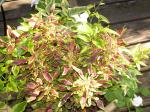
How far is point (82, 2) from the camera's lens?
172 inches

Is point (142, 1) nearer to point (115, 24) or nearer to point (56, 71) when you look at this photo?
point (115, 24)

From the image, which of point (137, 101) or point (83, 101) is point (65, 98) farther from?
point (137, 101)

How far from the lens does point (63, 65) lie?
2904 millimetres

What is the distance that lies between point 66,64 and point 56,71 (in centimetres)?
9

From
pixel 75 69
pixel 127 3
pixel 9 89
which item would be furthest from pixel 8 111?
pixel 127 3

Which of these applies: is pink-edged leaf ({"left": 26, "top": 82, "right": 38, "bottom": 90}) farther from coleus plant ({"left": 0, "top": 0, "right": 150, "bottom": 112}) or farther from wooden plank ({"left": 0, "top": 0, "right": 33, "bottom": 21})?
wooden plank ({"left": 0, "top": 0, "right": 33, "bottom": 21})

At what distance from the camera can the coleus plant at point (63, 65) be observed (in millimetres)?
2838

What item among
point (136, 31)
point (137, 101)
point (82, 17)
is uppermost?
point (82, 17)

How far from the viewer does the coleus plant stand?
9.31ft

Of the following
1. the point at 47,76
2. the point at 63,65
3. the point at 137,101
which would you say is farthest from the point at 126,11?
the point at 47,76

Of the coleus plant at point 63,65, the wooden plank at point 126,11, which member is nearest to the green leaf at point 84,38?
the coleus plant at point 63,65

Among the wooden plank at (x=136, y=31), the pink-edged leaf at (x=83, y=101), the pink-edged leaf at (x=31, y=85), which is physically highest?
the wooden plank at (x=136, y=31)

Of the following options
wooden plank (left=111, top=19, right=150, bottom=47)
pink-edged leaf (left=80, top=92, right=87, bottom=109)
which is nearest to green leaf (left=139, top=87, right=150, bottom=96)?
wooden plank (left=111, top=19, right=150, bottom=47)

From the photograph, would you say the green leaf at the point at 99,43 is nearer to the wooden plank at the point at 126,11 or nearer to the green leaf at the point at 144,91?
the green leaf at the point at 144,91
